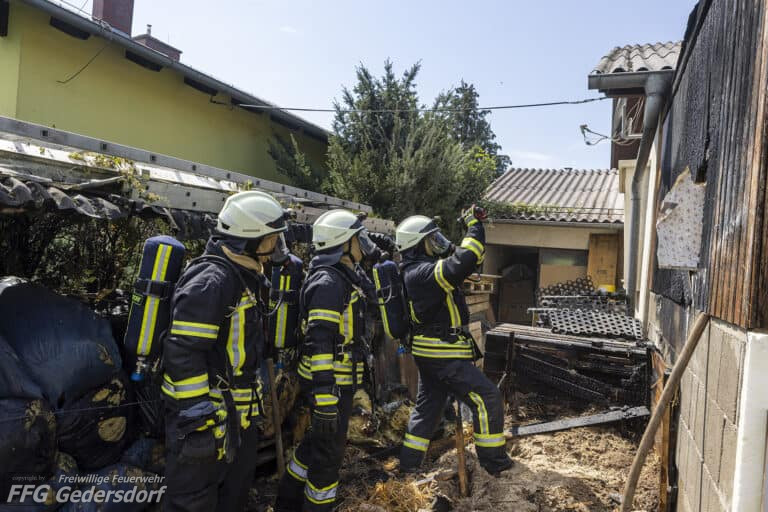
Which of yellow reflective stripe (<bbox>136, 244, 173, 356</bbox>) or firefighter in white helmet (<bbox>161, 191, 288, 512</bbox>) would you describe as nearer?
firefighter in white helmet (<bbox>161, 191, 288, 512</bbox>)

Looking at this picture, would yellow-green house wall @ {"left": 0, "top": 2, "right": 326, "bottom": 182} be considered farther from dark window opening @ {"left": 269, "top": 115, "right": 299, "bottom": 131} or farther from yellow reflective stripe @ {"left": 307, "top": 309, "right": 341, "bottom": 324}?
yellow reflective stripe @ {"left": 307, "top": 309, "right": 341, "bottom": 324}

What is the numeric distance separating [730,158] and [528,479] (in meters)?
2.76

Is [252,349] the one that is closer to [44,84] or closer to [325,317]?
[325,317]

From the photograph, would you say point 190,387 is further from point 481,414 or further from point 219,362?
point 481,414

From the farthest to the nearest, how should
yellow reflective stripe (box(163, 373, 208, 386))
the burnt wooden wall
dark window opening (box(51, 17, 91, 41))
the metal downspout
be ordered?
dark window opening (box(51, 17, 91, 41)) → the metal downspout → yellow reflective stripe (box(163, 373, 208, 386)) → the burnt wooden wall

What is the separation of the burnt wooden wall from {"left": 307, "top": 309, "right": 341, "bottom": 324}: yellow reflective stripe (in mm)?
2131

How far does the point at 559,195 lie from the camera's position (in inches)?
549

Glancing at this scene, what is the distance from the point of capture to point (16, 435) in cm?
265

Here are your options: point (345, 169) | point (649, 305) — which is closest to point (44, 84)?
point (345, 169)

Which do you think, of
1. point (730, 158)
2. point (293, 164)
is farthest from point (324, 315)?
point (293, 164)

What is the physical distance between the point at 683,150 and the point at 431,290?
84.3 inches

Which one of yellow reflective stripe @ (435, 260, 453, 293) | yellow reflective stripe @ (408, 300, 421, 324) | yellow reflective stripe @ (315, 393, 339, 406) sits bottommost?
yellow reflective stripe @ (315, 393, 339, 406)

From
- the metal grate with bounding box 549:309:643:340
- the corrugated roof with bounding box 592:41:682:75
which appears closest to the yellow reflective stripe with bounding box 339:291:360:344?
the metal grate with bounding box 549:309:643:340

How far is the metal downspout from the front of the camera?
534 cm
